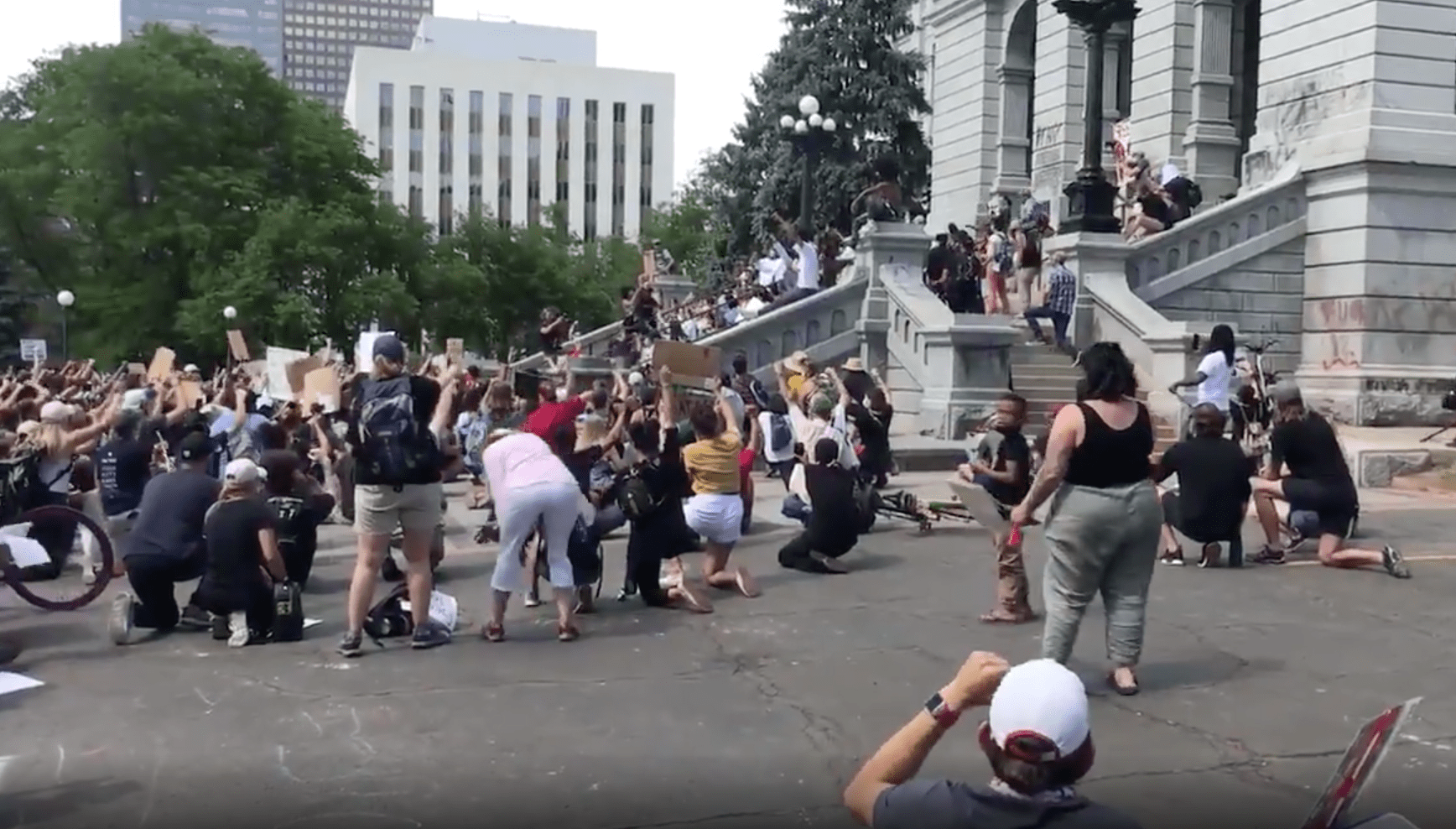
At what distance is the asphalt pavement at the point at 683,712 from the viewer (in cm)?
552

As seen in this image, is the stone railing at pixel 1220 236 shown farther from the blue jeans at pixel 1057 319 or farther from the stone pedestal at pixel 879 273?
the stone pedestal at pixel 879 273

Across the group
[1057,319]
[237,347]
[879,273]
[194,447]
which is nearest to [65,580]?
[194,447]

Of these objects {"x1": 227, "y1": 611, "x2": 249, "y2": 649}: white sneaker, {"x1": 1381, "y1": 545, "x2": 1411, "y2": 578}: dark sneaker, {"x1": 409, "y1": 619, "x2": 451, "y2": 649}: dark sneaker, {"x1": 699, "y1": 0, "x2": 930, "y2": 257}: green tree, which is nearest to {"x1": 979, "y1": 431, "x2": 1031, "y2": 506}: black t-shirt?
{"x1": 1381, "y1": 545, "x2": 1411, "y2": 578}: dark sneaker

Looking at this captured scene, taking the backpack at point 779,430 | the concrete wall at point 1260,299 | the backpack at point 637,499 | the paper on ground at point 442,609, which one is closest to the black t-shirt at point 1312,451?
the backpack at point 779,430

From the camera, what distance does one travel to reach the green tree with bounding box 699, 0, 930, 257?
40.1 meters

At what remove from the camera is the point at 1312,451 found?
34.6 feet

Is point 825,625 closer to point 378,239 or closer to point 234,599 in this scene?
point 234,599

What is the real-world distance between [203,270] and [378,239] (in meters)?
6.76

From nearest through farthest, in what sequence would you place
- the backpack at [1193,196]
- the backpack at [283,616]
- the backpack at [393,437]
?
the backpack at [393,437]
the backpack at [283,616]
the backpack at [1193,196]

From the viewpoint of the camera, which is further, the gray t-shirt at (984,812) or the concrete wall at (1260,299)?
the concrete wall at (1260,299)

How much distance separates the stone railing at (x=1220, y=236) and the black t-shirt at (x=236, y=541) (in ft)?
53.9

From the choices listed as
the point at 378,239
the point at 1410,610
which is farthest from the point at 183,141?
the point at 1410,610

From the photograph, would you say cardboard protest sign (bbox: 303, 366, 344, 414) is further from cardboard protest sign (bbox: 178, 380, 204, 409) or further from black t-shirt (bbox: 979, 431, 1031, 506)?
black t-shirt (bbox: 979, 431, 1031, 506)

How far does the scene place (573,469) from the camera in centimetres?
1059
